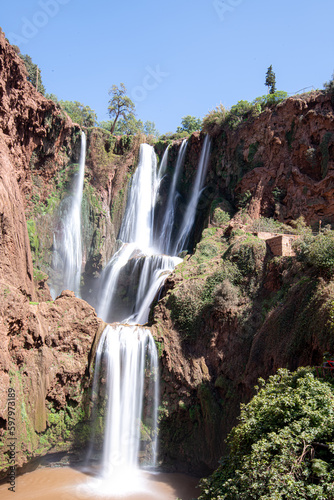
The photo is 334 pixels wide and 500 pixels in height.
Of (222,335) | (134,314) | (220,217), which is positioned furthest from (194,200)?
(222,335)

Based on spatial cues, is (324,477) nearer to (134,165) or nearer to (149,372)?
(149,372)

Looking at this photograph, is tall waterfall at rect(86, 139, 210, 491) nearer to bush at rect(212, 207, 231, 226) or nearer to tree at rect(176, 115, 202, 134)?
bush at rect(212, 207, 231, 226)

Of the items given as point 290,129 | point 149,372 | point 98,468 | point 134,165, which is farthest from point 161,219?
point 98,468

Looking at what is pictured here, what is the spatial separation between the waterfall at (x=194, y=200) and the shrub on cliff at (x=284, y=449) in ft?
67.4

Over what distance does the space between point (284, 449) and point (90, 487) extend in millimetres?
9472

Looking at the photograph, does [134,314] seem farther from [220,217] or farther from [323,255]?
[323,255]

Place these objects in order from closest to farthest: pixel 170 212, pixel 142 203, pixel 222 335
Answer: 1. pixel 222 335
2. pixel 170 212
3. pixel 142 203

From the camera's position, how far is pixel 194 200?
31594mm

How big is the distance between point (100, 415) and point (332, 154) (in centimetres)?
1916

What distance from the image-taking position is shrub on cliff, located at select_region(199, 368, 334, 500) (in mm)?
8164

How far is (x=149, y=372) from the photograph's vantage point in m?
18.2

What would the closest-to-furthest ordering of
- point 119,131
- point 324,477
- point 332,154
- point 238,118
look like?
point 324,477 < point 332,154 < point 238,118 < point 119,131

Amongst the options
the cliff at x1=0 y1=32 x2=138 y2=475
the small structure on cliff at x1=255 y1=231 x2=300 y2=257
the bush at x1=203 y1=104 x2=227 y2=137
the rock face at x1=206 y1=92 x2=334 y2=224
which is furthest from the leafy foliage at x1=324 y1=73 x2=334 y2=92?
the cliff at x1=0 y1=32 x2=138 y2=475

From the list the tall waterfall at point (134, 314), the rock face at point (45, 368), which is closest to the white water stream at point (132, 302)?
the tall waterfall at point (134, 314)
